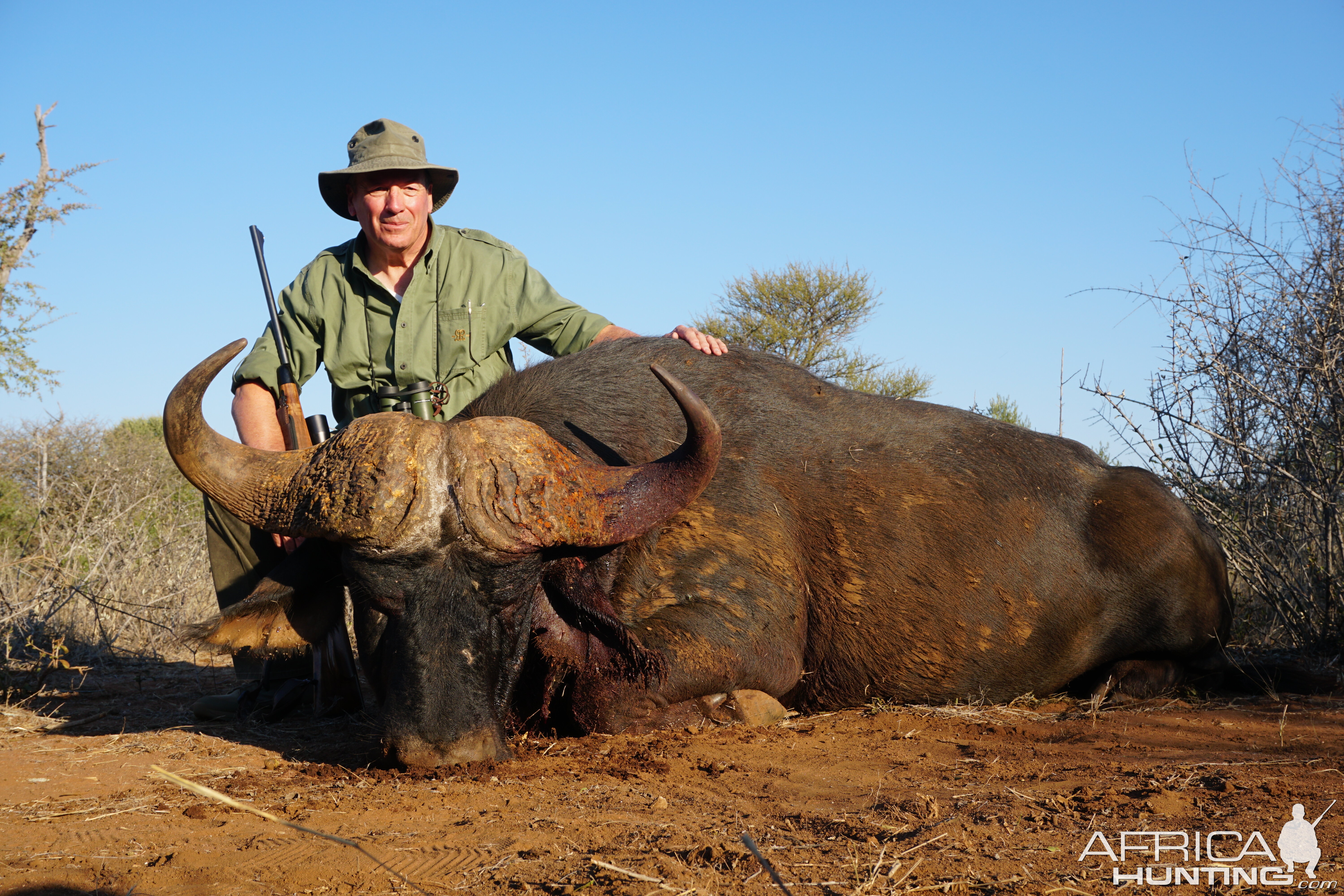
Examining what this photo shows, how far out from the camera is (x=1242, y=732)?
426cm

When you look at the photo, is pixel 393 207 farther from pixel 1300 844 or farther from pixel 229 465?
pixel 1300 844

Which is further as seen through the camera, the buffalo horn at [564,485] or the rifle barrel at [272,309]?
the rifle barrel at [272,309]

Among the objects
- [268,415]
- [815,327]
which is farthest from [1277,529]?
[815,327]

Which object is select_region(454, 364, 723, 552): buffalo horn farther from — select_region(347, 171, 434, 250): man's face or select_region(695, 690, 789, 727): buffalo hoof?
select_region(347, 171, 434, 250): man's face

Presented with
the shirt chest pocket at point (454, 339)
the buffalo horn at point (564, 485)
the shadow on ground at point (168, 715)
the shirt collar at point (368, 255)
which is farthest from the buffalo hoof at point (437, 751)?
the shirt collar at point (368, 255)

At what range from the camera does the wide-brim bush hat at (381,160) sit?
5.52 m

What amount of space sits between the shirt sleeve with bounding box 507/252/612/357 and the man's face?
574mm

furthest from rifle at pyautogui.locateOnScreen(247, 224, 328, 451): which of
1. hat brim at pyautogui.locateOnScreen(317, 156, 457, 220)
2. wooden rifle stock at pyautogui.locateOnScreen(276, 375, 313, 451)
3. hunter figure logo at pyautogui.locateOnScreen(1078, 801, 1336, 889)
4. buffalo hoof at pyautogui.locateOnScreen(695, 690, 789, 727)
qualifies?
hunter figure logo at pyautogui.locateOnScreen(1078, 801, 1336, 889)

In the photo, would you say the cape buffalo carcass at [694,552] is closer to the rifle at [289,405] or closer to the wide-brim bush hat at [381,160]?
the rifle at [289,405]

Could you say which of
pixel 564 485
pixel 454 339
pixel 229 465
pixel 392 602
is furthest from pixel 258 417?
pixel 564 485

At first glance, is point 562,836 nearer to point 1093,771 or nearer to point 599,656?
point 599,656

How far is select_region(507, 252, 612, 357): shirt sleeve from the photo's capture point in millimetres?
5809

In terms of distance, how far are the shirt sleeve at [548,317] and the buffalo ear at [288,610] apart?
2.06m

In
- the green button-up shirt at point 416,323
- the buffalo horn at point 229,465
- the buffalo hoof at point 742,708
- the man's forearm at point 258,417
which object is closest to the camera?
the buffalo horn at point 229,465
